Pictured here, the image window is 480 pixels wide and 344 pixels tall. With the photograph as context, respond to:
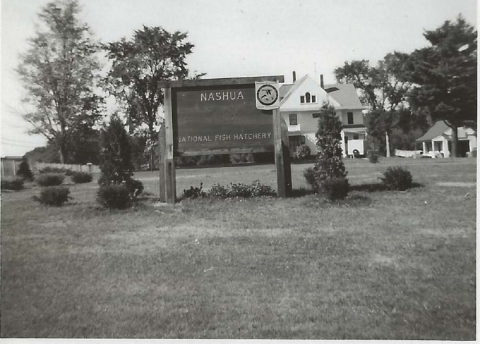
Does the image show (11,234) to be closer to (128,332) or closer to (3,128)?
(3,128)

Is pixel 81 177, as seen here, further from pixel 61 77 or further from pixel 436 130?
pixel 436 130

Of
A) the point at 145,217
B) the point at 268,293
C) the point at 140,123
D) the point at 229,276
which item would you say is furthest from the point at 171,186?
the point at 268,293

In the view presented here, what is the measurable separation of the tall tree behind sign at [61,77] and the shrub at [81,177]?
0.54 metres

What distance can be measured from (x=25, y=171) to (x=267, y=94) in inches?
166

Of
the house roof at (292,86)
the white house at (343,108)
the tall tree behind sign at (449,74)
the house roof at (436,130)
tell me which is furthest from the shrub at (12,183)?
the white house at (343,108)

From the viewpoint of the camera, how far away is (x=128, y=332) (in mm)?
4234

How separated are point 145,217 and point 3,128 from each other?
Answer: 7.94 feet

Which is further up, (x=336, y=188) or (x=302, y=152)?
(x=302, y=152)

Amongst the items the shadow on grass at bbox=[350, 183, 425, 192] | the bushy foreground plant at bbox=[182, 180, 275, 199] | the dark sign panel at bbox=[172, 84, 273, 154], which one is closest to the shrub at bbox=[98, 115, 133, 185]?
the dark sign panel at bbox=[172, 84, 273, 154]

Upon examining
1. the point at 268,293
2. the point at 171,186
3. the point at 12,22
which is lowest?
the point at 268,293

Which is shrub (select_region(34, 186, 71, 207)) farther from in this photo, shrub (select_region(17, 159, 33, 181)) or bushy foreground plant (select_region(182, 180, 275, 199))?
bushy foreground plant (select_region(182, 180, 275, 199))

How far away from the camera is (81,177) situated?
830 centimetres

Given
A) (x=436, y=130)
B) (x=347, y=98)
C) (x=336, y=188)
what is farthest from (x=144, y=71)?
(x=347, y=98)

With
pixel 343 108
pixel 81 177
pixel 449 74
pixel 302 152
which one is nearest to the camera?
pixel 449 74
